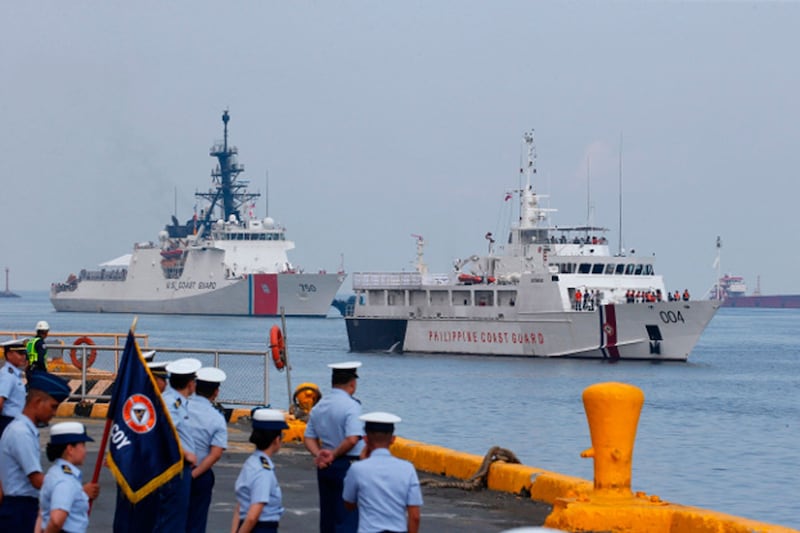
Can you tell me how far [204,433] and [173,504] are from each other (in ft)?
1.67

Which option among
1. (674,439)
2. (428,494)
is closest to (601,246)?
(674,439)

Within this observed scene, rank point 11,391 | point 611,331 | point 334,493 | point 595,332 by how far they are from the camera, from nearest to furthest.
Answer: point 334,493, point 11,391, point 611,331, point 595,332

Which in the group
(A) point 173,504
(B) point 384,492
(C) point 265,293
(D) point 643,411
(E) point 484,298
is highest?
(C) point 265,293

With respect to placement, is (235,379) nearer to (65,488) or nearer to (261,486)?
(261,486)

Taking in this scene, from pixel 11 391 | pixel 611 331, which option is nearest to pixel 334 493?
pixel 11 391

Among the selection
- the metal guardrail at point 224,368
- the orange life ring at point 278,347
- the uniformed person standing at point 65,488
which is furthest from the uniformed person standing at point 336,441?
the orange life ring at point 278,347

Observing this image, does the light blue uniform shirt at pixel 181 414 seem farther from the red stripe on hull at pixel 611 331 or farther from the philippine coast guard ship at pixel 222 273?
the philippine coast guard ship at pixel 222 273

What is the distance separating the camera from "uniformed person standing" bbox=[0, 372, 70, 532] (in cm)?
705

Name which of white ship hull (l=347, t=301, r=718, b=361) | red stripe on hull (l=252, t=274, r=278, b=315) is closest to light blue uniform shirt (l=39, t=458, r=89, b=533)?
white ship hull (l=347, t=301, r=718, b=361)

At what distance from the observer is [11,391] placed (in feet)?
31.4

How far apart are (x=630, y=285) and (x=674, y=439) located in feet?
70.3

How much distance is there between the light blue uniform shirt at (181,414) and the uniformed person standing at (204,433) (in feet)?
0.13

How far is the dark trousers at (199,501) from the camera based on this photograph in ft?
27.7

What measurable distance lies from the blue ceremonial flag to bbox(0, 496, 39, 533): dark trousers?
20.2 inches
